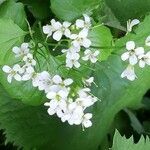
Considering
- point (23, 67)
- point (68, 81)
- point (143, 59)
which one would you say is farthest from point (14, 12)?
point (143, 59)

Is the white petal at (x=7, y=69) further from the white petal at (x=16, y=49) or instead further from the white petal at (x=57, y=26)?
the white petal at (x=57, y=26)

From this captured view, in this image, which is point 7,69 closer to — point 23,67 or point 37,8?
point 23,67

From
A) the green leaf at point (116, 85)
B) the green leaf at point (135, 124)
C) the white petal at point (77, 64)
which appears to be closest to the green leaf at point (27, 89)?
the white petal at point (77, 64)

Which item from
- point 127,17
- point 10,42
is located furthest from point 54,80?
point 127,17

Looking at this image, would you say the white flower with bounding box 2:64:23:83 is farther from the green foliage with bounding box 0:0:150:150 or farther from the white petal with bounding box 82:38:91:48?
the white petal with bounding box 82:38:91:48

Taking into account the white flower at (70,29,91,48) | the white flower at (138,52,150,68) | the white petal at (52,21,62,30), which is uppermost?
the white petal at (52,21,62,30)

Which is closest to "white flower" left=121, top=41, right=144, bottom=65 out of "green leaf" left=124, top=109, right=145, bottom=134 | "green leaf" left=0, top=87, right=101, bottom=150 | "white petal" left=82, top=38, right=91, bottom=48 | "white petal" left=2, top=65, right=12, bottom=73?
"white petal" left=82, top=38, right=91, bottom=48
